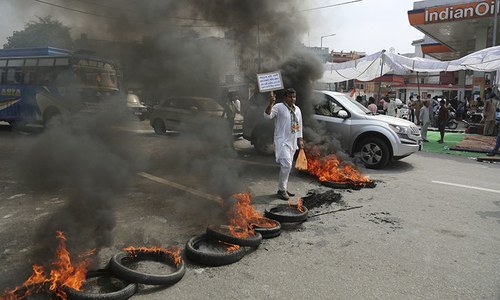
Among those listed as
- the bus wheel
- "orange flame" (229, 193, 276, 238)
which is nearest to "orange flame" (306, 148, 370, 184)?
"orange flame" (229, 193, 276, 238)

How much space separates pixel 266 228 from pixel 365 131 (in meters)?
4.72

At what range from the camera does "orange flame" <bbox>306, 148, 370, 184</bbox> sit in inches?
256

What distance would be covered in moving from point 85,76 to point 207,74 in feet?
11.4

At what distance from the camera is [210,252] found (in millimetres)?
3576

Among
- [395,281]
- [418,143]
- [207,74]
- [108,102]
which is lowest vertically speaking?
[395,281]

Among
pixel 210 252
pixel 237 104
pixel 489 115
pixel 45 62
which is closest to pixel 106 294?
pixel 210 252

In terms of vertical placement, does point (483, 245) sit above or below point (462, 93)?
below

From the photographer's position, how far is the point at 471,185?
21.7 ft

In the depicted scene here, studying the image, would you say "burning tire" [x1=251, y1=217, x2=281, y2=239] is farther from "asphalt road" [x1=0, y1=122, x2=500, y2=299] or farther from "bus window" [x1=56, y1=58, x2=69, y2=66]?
"bus window" [x1=56, y1=58, x2=69, y2=66]

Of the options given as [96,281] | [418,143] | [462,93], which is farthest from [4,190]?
[462,93]

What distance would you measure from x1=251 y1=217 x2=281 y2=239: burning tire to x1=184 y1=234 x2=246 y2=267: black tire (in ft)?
1.52

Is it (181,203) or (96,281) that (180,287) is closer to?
(96,281)

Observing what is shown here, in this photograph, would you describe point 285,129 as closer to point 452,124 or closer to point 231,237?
point 231,237

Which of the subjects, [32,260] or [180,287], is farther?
[32,260]
